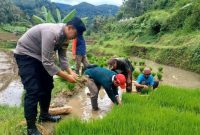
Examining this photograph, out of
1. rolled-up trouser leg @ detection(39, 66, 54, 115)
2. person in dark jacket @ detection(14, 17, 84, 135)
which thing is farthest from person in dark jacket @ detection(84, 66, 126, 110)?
person in dark jacket @ detection(14, 17, 84, 135)

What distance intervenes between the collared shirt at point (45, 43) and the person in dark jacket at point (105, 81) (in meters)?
1.45

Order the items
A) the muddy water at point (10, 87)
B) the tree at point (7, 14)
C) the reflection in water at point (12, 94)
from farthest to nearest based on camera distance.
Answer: the tree at point (7, 14) < the muddy water at point (10, 87) < the reflection in water at point (12, 94)

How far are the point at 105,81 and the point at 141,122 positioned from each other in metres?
1.61

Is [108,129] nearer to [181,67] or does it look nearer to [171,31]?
[181,67]

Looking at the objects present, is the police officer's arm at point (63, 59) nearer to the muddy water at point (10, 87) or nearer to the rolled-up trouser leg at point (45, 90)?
the rolled-up trouser leg at point (45, 90)

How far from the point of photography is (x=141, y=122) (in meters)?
4.72

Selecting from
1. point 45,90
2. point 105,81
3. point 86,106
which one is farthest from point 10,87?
point 45,90

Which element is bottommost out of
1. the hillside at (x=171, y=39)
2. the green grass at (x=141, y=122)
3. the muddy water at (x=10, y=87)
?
the muddy water at (x=10, y=87)

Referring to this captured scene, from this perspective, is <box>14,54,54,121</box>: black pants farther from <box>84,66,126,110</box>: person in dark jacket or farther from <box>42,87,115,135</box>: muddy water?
<box>84,66,126,110</box>: person in dark jacket

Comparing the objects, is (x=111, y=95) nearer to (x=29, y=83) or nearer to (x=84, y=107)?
(x=84, y=107)

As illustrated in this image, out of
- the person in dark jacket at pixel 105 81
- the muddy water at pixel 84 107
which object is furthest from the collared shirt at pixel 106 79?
the muddy water at pixel 84 107

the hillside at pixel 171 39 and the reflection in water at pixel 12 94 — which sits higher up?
the hillside at pixel 171 39

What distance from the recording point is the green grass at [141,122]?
4383 mm

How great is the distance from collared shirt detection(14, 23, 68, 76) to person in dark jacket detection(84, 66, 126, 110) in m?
1.45
